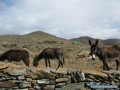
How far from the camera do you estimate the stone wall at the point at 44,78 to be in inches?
480

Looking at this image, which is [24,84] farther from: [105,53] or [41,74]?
[105,53]

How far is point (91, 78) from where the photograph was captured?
1242cm

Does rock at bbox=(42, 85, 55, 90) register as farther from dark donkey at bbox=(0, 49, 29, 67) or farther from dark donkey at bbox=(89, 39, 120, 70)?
dark donkey at bbox=(0, 49, 29, 67)

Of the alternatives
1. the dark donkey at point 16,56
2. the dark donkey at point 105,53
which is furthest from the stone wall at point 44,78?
the dark donkey at point 16,56

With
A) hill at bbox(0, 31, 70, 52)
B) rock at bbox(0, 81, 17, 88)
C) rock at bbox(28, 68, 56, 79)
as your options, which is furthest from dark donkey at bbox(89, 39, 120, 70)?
hill at bbox(0, 31, 70, 52)

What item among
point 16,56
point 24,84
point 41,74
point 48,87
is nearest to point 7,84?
point 24,84

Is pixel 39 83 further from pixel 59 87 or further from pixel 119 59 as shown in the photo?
pixel 119 59

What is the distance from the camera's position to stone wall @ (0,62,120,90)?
40.0 ft

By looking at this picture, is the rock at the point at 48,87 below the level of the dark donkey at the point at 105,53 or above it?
below

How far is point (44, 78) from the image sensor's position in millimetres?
12352

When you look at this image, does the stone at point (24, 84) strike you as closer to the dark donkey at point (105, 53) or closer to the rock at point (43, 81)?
the rock at point (43, 81)

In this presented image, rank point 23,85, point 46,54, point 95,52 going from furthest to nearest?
point 46,54 < point 95,52 < point 23,85

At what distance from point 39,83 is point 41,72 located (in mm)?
447

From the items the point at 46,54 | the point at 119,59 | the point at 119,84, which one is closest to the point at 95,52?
the point at 119,59
